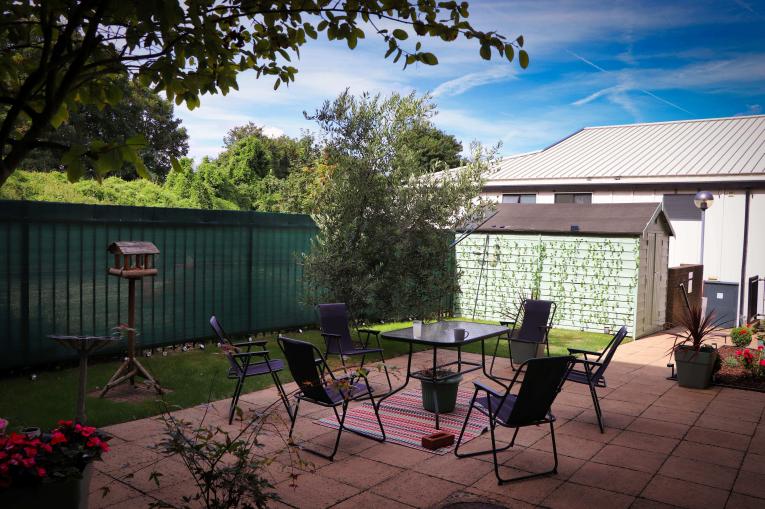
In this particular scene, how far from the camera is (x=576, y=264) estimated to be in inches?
462

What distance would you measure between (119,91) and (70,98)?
0.30 m

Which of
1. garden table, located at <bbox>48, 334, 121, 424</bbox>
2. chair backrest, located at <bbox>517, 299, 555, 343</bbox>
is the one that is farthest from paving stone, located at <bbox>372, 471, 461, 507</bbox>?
chair backrest, located at <bbox>517, 299, 555, 343</bbox>

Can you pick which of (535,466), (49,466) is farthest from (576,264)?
(49,466)

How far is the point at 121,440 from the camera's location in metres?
4.99

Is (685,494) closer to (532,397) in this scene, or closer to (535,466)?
(535,466)

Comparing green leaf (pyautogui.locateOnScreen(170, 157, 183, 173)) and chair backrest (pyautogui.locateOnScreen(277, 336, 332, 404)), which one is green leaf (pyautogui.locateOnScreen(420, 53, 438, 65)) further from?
chair backrest (pyautogui.locateOnScreen(277, 336, 332, 404))

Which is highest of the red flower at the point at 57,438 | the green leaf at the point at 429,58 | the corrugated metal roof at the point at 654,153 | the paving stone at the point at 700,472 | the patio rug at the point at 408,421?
the corrugated metal roof at the point at 654,153

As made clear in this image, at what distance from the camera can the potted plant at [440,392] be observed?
19.5 feet

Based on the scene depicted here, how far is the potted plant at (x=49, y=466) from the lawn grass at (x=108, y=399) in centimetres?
107

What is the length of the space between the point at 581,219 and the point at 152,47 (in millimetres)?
10266

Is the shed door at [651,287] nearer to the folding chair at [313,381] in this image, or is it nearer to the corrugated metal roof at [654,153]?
the corrugated metal roof at [654,153]

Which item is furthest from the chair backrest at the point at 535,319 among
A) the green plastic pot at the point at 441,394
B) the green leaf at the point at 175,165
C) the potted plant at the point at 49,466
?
the green leaf at the point at 175,165

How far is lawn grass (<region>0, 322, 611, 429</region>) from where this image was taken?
5.62m

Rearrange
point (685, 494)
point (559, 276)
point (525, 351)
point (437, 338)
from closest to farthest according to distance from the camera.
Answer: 1. point (685, 494)
2. point (437, 338)
3. point (525, 351)
4. point (559, 276)
